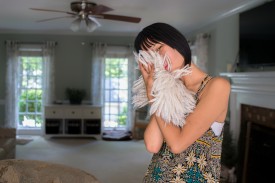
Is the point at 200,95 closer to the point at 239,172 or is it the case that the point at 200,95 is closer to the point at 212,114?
the point at 212,114

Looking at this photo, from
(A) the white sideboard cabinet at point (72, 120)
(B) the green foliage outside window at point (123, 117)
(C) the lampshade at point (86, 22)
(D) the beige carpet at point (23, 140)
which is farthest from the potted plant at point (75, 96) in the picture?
(C) the lampshade at point (86, 22)

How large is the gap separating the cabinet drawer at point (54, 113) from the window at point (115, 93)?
42.2 inches

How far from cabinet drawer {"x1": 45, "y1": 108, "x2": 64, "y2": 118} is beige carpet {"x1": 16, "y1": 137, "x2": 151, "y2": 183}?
52cm

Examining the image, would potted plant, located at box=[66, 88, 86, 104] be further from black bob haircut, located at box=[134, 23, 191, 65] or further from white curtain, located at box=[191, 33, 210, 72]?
black bob haircut, located at box=[134, 23, 191, 65]

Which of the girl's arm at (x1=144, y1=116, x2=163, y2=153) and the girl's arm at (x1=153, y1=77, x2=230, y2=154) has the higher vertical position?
Answer: the girl's arm at (x1=153, y1=77, x2=230, y2=154)

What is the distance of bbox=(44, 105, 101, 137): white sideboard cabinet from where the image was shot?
22.2 ft

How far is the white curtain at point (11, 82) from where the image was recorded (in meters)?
6.98

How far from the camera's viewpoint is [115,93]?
7398 millimetres

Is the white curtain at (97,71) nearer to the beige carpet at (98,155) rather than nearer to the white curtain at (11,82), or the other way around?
the beige carpet at (98,155)

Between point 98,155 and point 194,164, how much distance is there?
15.6 feet

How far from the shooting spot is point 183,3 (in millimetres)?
4035

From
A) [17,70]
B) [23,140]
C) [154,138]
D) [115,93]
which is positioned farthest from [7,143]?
[154,138]

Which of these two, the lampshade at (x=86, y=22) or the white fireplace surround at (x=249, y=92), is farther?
the lampshade at (x=86, y=22)

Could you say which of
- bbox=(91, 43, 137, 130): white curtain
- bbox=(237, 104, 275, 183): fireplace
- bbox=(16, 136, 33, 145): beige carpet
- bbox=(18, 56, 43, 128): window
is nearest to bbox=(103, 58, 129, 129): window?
bbox=(91, 43, 137, 130): white curtain
